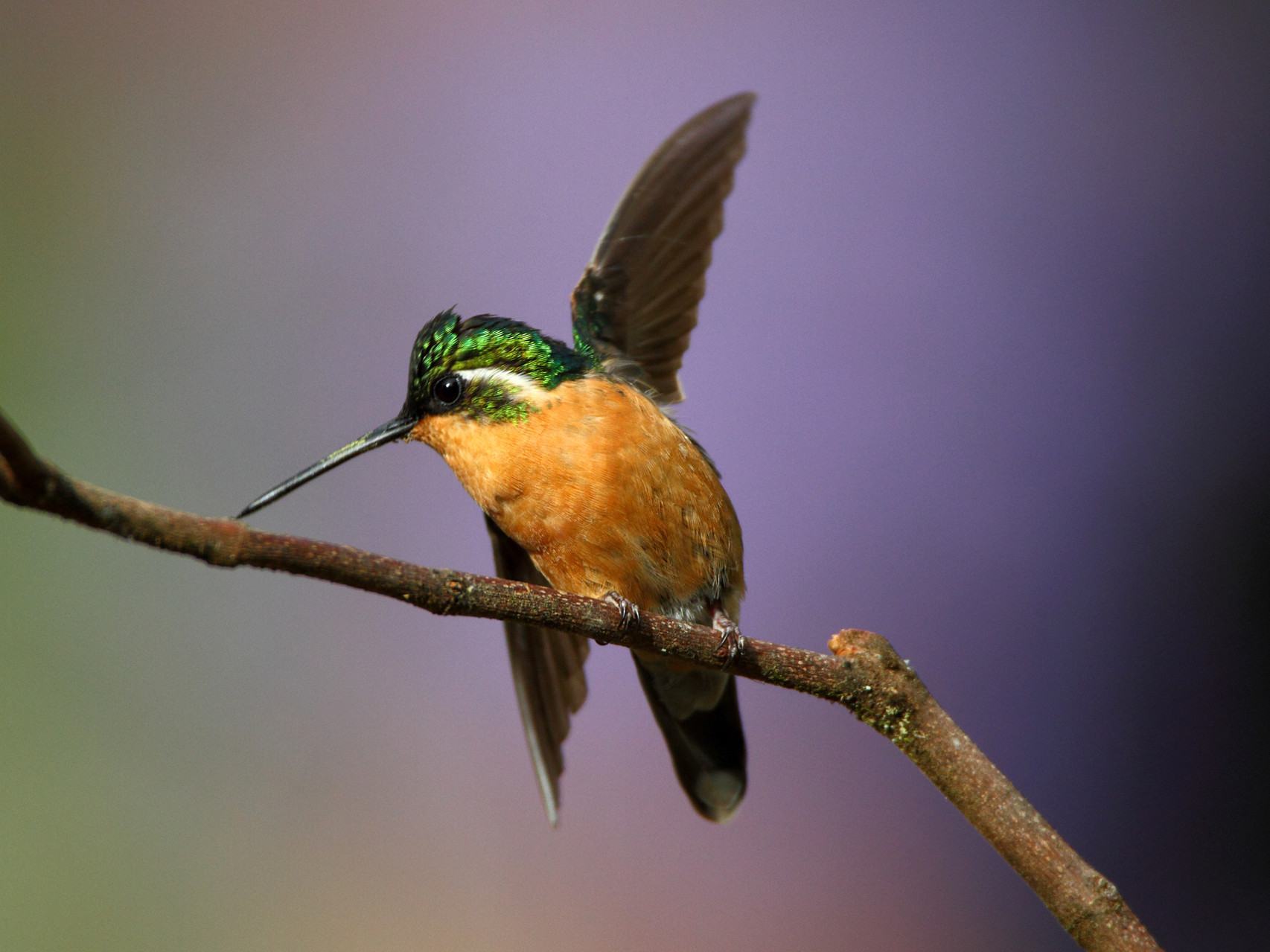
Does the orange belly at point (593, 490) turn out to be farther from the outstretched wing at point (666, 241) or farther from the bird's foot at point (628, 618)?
the outstretched wing at point (666, 241)

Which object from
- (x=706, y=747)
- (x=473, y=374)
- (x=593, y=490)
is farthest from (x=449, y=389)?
(x=706, y=747)

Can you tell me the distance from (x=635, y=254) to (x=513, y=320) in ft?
0.87

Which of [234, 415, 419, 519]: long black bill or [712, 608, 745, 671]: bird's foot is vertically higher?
[234, 415, 419, 519]: long black bill

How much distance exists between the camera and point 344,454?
2.84 ft

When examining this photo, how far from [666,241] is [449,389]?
0.41 m

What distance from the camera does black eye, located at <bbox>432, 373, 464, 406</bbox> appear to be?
916 mm

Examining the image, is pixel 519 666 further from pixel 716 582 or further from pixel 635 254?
pixel 635 254

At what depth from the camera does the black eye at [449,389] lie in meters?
0.92

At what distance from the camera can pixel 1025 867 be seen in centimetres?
67

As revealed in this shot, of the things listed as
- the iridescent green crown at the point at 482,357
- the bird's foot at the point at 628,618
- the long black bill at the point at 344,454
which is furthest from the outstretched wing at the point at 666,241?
the bird's foot at the point at 628,618

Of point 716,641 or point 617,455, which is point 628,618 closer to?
point 716,641

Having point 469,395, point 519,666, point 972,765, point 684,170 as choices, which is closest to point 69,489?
point 469,395

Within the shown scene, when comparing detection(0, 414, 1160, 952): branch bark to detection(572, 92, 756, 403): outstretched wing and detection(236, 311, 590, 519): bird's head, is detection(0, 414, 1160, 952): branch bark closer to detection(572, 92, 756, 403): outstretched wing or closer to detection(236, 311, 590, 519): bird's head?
detection(236, 311, 590, 519): bird's head

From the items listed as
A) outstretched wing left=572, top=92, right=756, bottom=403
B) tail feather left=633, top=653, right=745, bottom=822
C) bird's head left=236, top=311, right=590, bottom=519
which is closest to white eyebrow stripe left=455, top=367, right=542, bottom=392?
bird's head left=236, top=311, right=590, bottom=519
